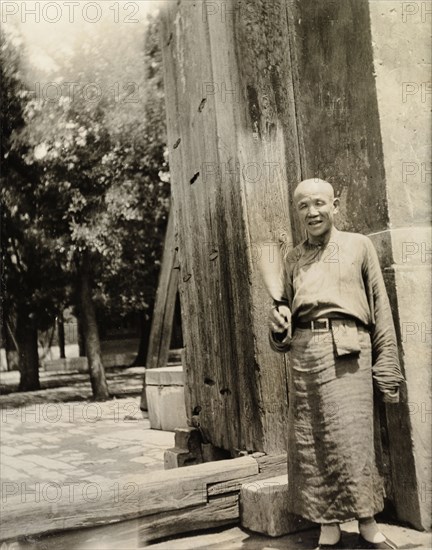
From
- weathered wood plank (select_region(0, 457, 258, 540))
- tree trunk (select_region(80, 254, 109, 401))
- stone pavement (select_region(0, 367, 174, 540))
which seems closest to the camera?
weathered wood plank (select_region(0, 457, 258, 540))

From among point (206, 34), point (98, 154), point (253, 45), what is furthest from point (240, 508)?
point (98, 154)

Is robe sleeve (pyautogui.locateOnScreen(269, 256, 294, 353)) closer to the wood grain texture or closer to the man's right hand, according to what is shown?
the man's right hand

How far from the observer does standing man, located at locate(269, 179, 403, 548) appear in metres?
2.99

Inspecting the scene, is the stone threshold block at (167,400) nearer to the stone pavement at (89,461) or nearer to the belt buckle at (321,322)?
the stone pavement at (89,461)

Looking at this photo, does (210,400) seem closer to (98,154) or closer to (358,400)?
(358,400)

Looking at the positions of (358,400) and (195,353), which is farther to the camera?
(195,353)

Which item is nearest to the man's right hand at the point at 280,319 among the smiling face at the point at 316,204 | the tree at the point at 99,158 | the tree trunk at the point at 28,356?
the smiling face at the point at 316,204

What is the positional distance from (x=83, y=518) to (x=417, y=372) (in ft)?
6.53

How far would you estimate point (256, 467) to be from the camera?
3943 mm

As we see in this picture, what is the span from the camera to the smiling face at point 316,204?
3.11 meters

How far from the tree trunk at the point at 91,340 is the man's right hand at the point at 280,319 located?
1162cm

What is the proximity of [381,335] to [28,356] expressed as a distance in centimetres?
1614

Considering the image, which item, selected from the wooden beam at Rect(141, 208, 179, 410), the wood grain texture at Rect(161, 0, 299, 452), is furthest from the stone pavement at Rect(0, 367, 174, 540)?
the wooden beam at Rect(141, 208, 179, 410)

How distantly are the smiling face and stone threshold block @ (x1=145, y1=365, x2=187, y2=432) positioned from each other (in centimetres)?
589
